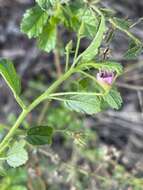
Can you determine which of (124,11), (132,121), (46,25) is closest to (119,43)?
(124,11)

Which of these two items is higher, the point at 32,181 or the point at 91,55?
the point at 91,55

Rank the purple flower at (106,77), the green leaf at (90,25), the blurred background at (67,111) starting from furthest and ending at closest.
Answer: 1. the blurred background at (67,111)
2. the green leaf at (90,25)
3. the purple flower at (106,77)

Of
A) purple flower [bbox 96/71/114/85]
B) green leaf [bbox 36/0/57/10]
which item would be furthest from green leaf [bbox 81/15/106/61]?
green leaf [bbox 36/0/57/10]

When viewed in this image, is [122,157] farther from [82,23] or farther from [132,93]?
[82,23]

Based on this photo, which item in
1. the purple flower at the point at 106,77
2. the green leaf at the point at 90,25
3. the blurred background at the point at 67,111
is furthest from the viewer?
the blurred background at the point at 67,111

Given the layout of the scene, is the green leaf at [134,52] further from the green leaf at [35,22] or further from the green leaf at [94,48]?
the green leaf at [35,22]

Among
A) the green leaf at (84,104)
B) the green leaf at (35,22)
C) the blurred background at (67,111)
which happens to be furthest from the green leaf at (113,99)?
the blurred background at (67,111)
